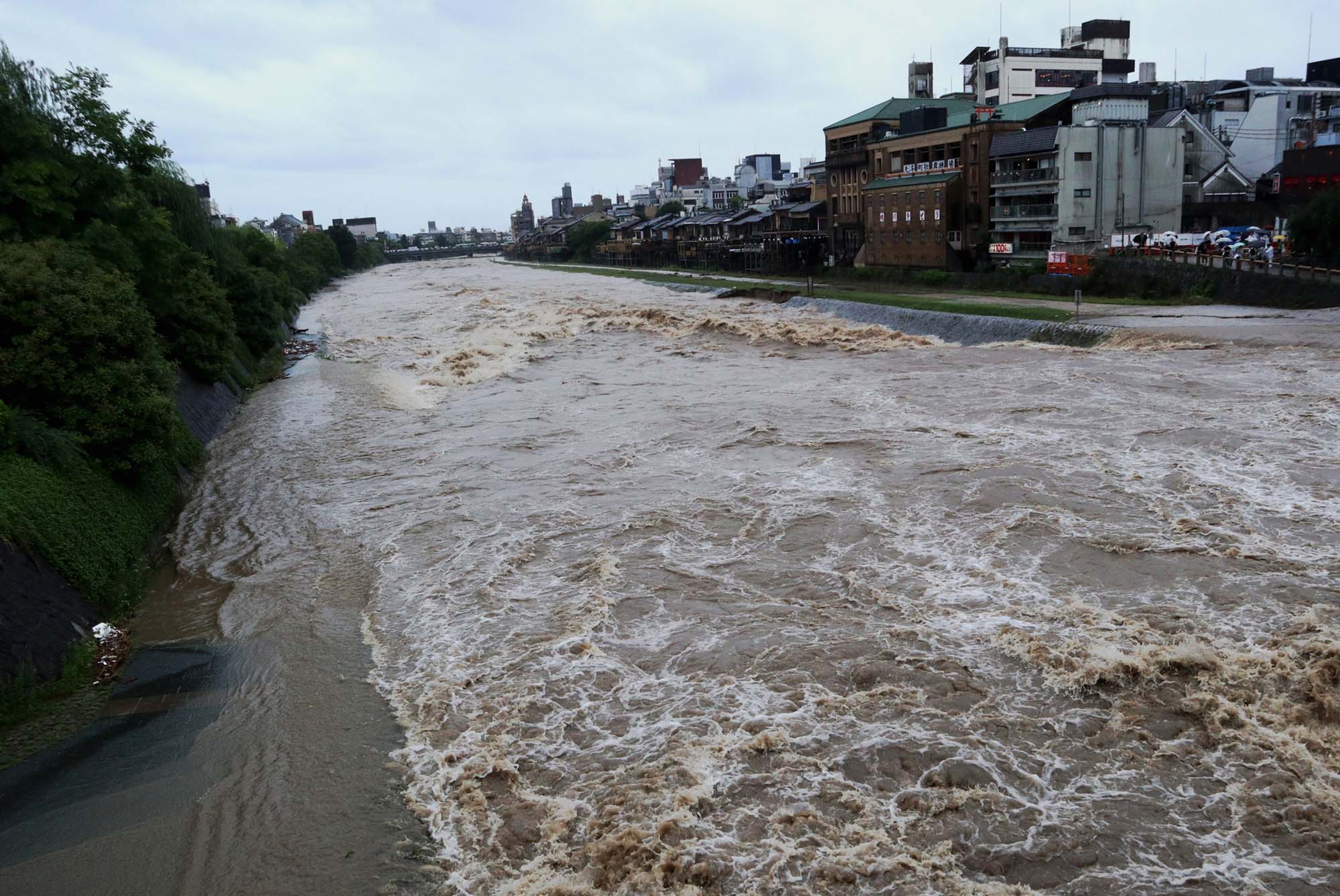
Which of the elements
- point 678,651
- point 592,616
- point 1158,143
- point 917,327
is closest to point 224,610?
point 592,616

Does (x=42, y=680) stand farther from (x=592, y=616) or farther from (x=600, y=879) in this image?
(x=600, y=879)

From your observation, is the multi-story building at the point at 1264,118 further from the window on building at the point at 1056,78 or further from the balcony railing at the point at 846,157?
the balcony railing at the point at 846,157

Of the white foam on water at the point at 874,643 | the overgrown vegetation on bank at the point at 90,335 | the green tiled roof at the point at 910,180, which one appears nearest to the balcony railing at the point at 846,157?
the green tiled roof at the point at 910,180

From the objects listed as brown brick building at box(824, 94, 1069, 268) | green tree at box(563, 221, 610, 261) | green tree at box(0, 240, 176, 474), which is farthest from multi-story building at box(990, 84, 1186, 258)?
green tree at box(563, 221, 610, 261)

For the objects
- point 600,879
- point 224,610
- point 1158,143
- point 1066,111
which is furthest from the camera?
point 1066,111

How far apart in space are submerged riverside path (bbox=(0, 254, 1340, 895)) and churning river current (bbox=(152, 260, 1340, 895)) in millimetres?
42

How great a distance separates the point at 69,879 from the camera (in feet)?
23.2

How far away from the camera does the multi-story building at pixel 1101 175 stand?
43.5 metres

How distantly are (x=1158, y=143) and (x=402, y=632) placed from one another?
1770 inches

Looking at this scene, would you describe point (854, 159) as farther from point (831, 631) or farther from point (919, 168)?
point (831, 631)

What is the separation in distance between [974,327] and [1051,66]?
51364 mm

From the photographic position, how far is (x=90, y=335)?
1453 centimetres

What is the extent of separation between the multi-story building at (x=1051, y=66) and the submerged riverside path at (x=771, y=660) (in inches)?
2336

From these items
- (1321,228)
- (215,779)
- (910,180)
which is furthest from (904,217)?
(215,779)
